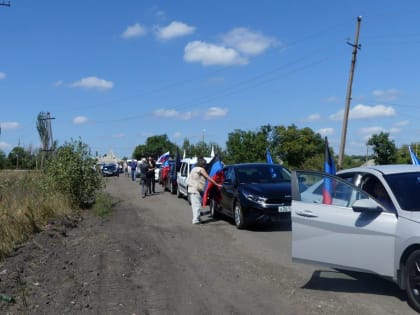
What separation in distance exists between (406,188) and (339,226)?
36.9 inches

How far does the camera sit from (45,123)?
63.0m

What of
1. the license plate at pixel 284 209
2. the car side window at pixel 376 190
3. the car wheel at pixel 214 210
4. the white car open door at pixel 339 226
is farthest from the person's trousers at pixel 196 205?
the car side window at pixel 376 190

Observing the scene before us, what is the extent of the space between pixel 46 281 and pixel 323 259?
3793 mm

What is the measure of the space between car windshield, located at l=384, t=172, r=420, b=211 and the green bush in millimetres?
12583

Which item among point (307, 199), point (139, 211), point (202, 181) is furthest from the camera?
point (139, 211)

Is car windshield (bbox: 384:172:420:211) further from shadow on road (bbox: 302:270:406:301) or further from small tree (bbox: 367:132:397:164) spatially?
small tree (bbox: 367:132:397:164)

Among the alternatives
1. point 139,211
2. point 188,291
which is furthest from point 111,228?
point 188,291

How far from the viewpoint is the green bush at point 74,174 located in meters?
16.5

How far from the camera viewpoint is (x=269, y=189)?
11914 mm

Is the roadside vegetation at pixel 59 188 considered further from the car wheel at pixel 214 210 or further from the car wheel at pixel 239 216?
the car wheel at pixel 239 216

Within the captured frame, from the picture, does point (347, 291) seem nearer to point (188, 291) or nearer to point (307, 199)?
point (307, 199)

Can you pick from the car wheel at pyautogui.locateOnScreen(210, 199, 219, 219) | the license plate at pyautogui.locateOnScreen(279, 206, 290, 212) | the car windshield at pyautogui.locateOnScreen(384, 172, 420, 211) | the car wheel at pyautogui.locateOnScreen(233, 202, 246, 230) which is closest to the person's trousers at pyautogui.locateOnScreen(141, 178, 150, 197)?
the car wheel at pyautogui.locateOnScreen(210, 199, 219, 219)

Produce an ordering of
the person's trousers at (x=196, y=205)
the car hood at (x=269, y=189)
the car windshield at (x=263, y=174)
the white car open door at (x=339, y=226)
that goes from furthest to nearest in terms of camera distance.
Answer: the person's trousers at (x=196, y=205) → the car windshield at (x=263, y=174) → the car hood at (x=269, y=189) → the white car open door at (x=339, y=226)

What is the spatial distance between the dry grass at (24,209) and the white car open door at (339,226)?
18.7ft
